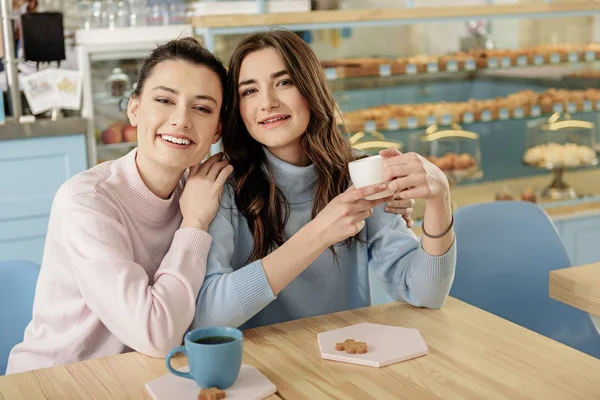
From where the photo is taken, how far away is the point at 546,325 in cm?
269

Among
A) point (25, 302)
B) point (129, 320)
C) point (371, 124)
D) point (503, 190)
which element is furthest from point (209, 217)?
point (503, 190)

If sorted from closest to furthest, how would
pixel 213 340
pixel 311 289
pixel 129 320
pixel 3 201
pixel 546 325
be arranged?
1. pixel 213 340
2. pixel 129 320
3. pixel 311 289
4. pixel 546 325
5. pixel 3 201

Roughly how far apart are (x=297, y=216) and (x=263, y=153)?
20 cm

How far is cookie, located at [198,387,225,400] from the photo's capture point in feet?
4.81

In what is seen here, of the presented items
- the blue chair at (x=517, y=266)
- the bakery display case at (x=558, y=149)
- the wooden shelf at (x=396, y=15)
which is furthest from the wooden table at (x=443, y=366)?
the bakery display case at (x=558, y=149)

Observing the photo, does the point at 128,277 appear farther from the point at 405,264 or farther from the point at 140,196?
the point at 405,264

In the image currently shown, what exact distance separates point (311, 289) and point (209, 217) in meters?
0.38

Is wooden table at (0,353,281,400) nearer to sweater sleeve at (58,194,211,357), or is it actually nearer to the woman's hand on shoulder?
sweater sleeve at (58,194,211,357)

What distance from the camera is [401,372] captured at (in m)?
1.61

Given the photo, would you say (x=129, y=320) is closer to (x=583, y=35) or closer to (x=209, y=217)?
(x=209, y=217)

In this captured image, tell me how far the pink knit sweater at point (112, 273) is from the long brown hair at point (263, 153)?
0.63ft

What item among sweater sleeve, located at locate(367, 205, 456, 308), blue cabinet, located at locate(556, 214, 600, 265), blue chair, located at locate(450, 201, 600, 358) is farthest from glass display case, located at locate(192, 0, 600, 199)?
sweater sleeve, located at locate(367, 205, 456, 308)

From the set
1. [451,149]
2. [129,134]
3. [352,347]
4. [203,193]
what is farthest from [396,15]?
[352,347]

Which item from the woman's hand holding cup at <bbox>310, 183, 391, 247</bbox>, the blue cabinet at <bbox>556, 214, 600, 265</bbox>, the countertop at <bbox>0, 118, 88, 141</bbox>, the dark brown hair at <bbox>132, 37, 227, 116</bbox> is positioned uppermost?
the dark brown hair at <bbox>132, 37, 227, 116</bbox>
